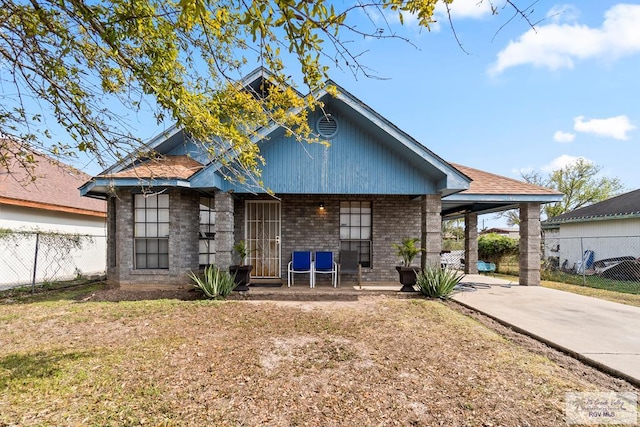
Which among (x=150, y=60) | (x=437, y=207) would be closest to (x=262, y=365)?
(x=150, y=60)

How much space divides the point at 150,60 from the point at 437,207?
7238 mm

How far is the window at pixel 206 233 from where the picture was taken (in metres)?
10.0

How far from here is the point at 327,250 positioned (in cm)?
1038

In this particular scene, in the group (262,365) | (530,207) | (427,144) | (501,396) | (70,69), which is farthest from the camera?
(530,207)

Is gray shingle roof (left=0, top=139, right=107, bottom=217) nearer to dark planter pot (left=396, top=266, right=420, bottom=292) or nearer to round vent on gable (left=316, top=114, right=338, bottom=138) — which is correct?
round vent on gable (left=316, top=114, right=338, bottom=138)

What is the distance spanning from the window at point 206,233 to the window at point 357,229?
13.2ft

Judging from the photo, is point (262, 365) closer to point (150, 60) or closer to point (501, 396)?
point (501, 396)

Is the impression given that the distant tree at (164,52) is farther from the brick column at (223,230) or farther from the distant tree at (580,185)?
the distant tree at (580,185)

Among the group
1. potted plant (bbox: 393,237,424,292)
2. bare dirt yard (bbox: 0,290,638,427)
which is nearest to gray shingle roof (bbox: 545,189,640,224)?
potted plant (bbox: 393,237,424,292)

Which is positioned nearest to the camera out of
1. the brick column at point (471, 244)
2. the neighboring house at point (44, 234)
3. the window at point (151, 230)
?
the window at point (151, 230)

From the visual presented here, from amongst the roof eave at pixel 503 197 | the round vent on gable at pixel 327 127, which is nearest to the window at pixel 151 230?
the round vent on gable at pixel 327 127

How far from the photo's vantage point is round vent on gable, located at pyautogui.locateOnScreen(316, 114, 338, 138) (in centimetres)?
841

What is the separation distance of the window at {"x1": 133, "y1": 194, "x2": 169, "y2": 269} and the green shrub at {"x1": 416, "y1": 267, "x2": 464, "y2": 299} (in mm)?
6875

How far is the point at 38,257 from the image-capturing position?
11.0 m
